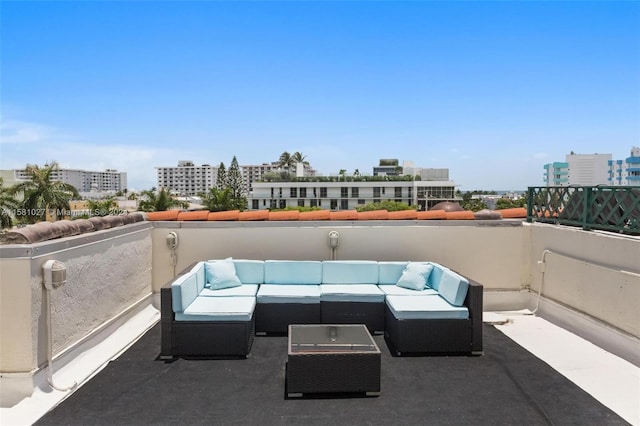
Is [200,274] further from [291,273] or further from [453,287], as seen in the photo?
[453,287]

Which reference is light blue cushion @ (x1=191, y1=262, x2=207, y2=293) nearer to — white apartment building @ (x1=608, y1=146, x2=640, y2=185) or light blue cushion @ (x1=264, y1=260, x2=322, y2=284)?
light blue cushion @ (x1=264, y1=260, x2=322, y2=284)

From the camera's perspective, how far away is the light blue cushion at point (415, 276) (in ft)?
17.6

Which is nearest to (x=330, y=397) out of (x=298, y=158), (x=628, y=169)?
(x=298, y=158)

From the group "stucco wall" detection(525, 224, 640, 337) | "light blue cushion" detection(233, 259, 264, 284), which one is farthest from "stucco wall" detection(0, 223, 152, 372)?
"stucco wall" detection(525, 224, 640, 337)

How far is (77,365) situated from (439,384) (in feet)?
12.3

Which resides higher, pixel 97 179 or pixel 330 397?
pixel 97 179

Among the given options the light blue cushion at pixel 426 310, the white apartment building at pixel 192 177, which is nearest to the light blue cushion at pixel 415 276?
the light blue cushion at pixel 426 310

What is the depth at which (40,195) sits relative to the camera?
26.1 m

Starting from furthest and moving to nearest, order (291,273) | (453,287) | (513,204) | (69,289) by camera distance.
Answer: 1. (513,204)
2. (291,273)
3. (453,287)
4. (69,289)

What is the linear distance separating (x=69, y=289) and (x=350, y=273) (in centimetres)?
344

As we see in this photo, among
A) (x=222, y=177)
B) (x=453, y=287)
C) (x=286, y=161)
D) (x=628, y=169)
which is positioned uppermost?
(x=286, y=161)

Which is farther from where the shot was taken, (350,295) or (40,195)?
(40,195)

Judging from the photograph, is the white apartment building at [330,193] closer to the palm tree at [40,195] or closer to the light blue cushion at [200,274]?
the palm tree at [40,195]

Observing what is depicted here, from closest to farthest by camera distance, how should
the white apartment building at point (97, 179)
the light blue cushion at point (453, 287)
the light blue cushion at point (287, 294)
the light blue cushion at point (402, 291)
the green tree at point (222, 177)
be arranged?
1. the light blue cushion at point (453, 287)
2. the light blue cushion at point (287, 294)
3. the light blue cushion at point (402, 291)
4. the green tree at point (222, 177)
5. the white apartment building at point (97, 179)
